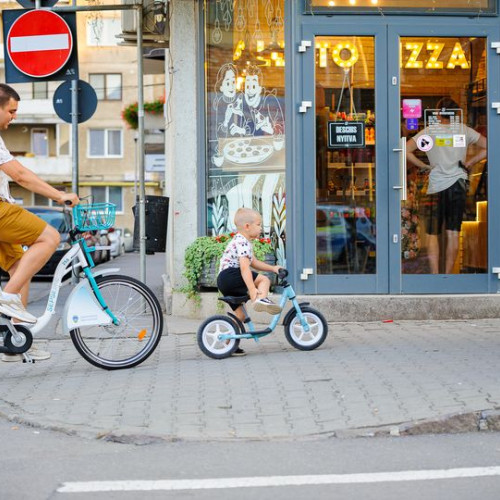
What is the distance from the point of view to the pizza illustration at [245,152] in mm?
10133

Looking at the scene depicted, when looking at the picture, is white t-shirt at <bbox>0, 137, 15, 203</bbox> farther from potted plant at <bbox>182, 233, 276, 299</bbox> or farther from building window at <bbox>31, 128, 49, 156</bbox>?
building window at <bbox>31, 128, 49, 156</bbox>

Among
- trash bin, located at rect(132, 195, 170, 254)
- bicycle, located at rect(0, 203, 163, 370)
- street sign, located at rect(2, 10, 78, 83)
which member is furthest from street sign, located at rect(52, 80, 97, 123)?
bicycle, located at rect(0, 203, 163, 370)

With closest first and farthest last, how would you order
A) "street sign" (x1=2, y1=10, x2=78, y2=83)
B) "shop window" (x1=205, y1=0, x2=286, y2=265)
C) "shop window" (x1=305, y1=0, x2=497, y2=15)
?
1. "street sign" (x1=2, y1=10, x2=78, y2=83)
2. "shop window" (x1=305, y1=0, x2=497, y2=15)
3. "shop window" (x1=205, y1=0, x2=286, y2=265)

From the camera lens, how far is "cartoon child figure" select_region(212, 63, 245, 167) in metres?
10.2

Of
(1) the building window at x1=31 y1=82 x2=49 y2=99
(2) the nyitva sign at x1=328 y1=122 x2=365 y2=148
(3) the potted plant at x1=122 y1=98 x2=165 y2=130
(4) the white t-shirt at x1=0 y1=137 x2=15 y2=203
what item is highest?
(1) the building window at x1=31 y1=82 x2=49 y2=99

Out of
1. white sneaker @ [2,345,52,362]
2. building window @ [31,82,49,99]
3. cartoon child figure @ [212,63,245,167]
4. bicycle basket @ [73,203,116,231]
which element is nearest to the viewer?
bicycle basket @ [73,203,116,231]

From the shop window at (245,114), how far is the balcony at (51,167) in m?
43.7

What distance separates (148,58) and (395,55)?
579 cm

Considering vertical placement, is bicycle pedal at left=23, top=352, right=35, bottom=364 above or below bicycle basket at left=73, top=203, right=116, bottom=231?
below

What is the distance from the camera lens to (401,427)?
5371mm

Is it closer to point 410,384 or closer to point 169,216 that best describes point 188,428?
point 410,384

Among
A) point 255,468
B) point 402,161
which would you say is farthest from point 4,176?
point 402,161

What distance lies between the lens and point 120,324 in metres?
7.12

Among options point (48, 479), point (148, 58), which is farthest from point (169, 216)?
point (48, 479)
